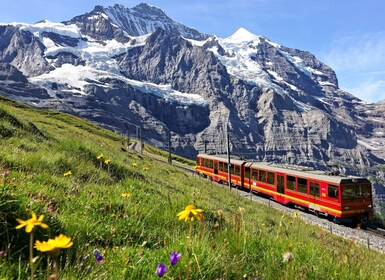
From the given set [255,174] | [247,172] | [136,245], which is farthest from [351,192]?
[136,245]

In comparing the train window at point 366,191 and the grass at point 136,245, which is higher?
the grass at point 136,245

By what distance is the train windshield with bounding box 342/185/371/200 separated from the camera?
2472 centimetres

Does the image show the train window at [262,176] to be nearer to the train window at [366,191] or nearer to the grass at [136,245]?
the train window at [366,191]

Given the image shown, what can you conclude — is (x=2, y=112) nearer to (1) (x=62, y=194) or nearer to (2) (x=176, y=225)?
(1) (x=62, y=194)

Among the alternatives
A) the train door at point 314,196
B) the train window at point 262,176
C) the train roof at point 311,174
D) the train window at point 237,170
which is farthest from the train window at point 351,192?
the train window at point 237,170

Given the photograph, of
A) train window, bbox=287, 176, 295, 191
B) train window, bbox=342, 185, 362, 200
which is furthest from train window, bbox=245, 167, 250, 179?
train window, bbox=342, 185, 362, 200

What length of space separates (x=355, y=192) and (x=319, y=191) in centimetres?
254

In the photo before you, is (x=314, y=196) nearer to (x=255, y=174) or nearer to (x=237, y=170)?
(x=255, y=174)

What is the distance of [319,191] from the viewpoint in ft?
85.5

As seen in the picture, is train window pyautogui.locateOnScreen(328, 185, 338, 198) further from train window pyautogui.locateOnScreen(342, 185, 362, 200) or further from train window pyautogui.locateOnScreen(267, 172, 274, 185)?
train window pyautogui.locateOnScreen(267, 172, 274, 185)

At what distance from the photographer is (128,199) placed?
215 inches

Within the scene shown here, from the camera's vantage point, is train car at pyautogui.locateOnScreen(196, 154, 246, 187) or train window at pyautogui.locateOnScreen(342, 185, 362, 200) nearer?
train window at pyautogui.locateOnScreen(342, 185, 362, 200)

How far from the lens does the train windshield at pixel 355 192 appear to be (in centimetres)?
2472

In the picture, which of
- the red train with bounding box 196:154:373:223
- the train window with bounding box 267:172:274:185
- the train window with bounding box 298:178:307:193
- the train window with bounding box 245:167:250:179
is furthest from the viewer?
the train window with bounding box 245:167:250:179
